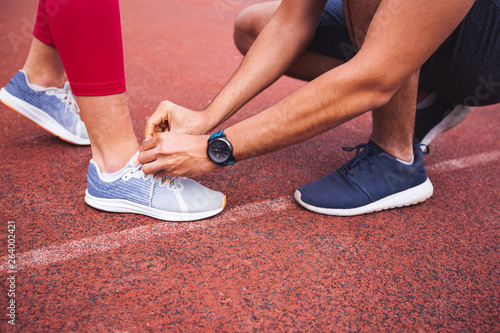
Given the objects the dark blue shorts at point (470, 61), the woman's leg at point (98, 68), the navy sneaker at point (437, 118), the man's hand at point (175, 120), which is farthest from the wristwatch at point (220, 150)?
the navy sneaker at point (437, 118)

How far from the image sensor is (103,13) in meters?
1.28

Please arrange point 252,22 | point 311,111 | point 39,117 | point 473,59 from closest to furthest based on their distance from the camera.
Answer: point 311,111 < point 473,59 < point 39,117 < point 252,22

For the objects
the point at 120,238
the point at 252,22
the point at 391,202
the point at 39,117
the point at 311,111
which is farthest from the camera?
the point at 252,22

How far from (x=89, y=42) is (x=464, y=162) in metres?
1.92

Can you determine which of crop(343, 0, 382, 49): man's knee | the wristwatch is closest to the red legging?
the wristwatch

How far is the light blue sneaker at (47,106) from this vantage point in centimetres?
181

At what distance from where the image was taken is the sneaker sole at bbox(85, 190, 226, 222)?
1465mm

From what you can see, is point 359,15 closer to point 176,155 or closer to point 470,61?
point 470,61

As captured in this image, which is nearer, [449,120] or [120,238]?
[120,238]

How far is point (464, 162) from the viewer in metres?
2.13

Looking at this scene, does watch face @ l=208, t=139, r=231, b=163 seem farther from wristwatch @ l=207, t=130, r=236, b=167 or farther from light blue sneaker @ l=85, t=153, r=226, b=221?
light blue sneaker @ l=85, t=153, r=226, b=221

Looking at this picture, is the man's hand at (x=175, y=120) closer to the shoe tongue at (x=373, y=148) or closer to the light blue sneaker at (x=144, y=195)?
the light blue sneaker at (x=144, y=195)

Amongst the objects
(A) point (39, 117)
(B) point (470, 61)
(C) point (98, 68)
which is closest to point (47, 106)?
(A) point (39, 117)

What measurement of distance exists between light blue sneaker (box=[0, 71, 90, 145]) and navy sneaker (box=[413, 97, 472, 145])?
1.68m
